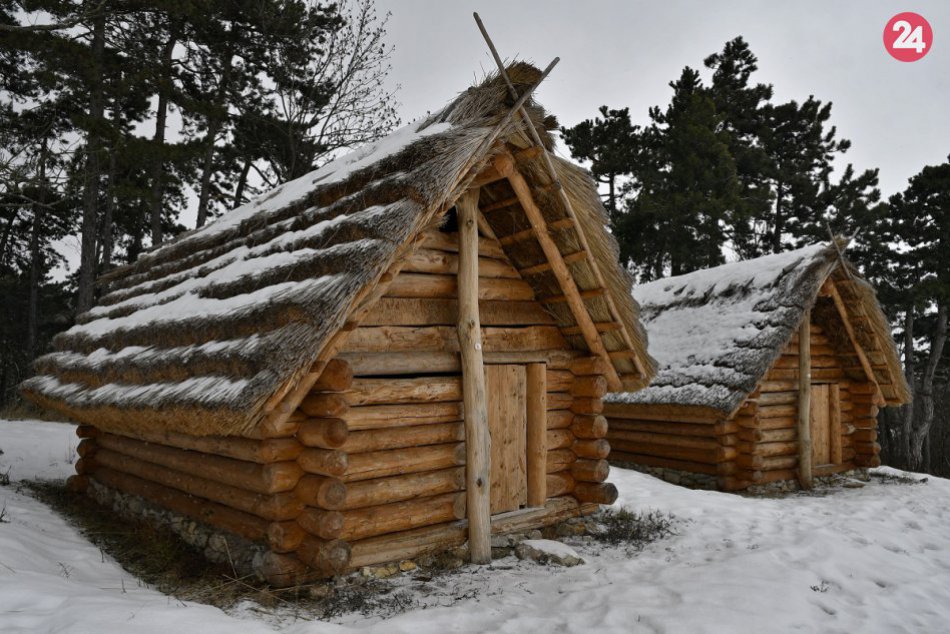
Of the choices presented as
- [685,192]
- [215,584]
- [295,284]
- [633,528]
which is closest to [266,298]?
[295,284]

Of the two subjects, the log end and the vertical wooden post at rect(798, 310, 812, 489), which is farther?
the vertical wooden post at rect(798, 310, 812, 489)

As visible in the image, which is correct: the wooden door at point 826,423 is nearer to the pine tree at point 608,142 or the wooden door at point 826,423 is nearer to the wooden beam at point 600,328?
the wooden beam at point 600,328

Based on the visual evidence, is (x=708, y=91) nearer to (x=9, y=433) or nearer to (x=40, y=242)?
(x=9, y=433)

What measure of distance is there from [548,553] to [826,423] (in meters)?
9.58

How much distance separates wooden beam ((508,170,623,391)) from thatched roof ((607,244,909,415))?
3555 millimetres

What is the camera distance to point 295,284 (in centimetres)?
509

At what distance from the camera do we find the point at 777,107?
2606cm

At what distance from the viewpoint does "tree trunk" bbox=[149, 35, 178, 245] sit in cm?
1524

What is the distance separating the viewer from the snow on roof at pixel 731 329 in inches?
420

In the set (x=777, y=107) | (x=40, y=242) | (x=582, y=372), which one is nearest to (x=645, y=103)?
(x=777, y=107)

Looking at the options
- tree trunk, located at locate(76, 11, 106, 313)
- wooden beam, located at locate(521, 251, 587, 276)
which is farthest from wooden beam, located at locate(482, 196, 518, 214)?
tree trunk, located at locate(76, 11, 106, 313)

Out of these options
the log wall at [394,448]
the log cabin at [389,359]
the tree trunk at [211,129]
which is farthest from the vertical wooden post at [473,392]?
the tree trunk at [211,129]

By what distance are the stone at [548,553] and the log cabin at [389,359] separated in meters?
0.36

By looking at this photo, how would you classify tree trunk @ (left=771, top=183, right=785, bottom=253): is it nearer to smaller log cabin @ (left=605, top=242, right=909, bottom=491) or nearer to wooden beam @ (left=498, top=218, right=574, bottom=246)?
smaller log cabin @ (left=605, top=242, right=909, bottom=491)
